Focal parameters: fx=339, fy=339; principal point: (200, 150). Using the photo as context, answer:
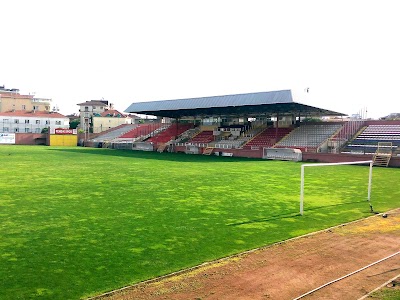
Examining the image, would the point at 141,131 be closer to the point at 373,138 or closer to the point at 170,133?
the point at 170,133

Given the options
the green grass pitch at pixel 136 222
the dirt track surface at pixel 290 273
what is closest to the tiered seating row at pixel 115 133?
the green grass pitch at pixel 136 222

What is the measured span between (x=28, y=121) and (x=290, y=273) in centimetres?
8313

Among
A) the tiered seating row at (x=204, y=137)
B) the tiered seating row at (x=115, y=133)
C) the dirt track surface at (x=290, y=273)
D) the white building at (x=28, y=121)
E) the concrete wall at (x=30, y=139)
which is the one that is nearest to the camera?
the dirt track surface at (x=290, y=273)

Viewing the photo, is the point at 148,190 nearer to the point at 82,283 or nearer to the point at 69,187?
the point at 69,187

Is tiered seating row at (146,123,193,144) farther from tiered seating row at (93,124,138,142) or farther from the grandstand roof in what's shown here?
tiered seating row at (93,124,138,142)

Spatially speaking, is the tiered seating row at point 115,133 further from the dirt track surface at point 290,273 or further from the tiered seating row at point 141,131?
the dirt track surface at point 290,273

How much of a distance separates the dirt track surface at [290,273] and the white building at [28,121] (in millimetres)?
74731

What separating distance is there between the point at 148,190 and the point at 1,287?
33.0 ft

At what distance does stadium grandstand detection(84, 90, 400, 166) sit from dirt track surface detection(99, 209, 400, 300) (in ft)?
83.7

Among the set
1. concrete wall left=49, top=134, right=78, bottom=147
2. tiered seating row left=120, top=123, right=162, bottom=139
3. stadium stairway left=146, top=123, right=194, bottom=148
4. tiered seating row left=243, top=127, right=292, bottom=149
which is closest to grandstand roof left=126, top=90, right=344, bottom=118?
tiered seating row left=243, top=127, right=292, bottom=149

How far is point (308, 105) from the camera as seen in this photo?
35.2 meters

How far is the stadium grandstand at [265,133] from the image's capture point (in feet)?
114

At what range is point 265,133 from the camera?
151 feet

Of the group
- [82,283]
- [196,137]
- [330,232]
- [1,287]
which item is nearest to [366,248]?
[330,232]
